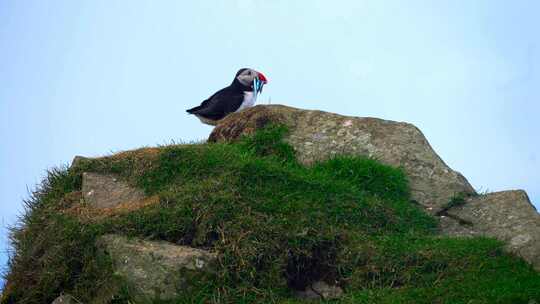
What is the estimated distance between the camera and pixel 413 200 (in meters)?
10.6

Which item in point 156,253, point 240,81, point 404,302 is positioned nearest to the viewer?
point 404,302

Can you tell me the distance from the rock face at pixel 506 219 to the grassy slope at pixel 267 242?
1.51ft

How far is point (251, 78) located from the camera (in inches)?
550

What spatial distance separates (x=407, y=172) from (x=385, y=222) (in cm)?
198

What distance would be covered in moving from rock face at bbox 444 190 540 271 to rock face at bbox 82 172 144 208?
4166 mm

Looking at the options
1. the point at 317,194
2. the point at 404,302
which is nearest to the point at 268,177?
the point at 317,194

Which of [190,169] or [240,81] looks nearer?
[190,169]

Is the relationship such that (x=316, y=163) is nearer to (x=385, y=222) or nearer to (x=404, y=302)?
(x=385, y=222)

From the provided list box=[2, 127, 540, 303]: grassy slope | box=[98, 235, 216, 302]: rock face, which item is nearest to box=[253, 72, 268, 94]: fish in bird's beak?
box=[2, 127, 540, 303]: grassy slope

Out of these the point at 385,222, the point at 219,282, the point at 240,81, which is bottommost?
the point at 219,282

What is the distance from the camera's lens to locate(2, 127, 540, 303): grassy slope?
7547 mm

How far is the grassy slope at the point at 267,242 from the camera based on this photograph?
755 centimetres

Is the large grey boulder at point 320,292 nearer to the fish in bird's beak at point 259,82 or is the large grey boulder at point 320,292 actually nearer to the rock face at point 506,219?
the rock face at point 506,219

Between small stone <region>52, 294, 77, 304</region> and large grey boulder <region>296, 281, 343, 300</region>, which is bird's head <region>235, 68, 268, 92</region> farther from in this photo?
small stone <region>52, 294, 77, 304</region>
